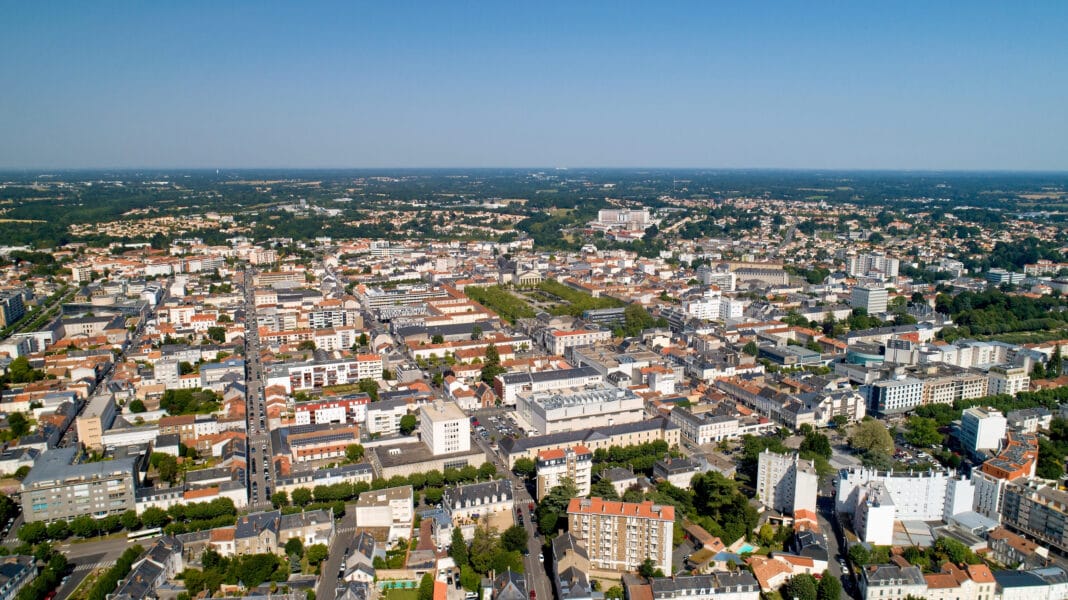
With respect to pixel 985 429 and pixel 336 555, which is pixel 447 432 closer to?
pixel 336 555

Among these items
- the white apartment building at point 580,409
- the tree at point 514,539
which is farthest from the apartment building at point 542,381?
the tree at point 514,539

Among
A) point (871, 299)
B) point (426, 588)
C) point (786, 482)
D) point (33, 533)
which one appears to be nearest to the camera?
point (426, 588)

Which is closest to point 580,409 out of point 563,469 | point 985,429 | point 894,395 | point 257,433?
point 563,469

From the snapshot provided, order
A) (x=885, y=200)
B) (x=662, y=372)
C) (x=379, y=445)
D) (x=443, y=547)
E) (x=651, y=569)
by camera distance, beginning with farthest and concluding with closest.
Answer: (x=885, y=200), (x=662, y=372), (x=379, y=445), (x=443, y=547), (x=651, y=569)

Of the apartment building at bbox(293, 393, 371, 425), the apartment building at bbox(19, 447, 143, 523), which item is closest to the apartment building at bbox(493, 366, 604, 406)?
the apartment building at bbox(293, 393, 371, 425)

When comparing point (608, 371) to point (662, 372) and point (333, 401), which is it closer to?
point (662, 372)

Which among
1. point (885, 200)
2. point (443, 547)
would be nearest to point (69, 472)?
point (443, 547)
